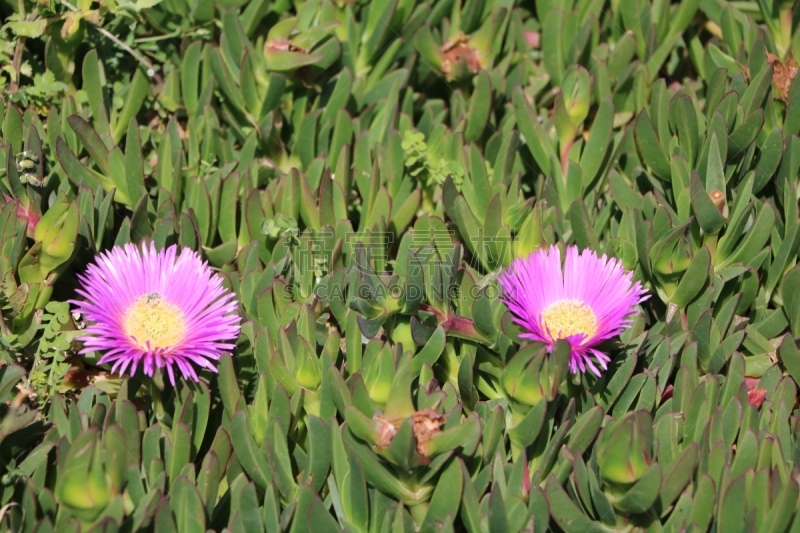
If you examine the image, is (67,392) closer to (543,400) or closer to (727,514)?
(543,400)

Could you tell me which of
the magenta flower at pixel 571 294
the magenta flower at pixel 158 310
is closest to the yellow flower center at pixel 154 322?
the magenta flower at pixel 158 310

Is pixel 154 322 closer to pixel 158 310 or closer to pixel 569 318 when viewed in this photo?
pixel 158 310

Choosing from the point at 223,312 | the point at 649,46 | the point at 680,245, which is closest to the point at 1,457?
the point at 223,312

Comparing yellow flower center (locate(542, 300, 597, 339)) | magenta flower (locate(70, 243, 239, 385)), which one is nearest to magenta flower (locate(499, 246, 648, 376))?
yellow flower center (locate(542, 300, 597, 339))

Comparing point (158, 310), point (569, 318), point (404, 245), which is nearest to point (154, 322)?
point (158, 310)

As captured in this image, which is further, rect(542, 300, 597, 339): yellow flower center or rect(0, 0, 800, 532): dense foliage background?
rect(542, 300, 597, 339): yellow flower center

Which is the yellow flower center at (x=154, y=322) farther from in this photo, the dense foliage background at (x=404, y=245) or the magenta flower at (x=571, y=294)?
the magenta flower at (x=571, y=294)

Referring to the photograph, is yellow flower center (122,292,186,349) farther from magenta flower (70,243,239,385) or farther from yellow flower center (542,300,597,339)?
yellow flower center (542,300,597,339)
